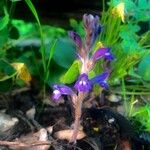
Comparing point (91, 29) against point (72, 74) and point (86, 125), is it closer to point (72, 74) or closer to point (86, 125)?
point (72, 74)

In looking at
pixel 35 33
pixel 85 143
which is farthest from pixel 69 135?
pixel 35 33

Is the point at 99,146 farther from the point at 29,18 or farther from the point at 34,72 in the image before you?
the point at 29,18

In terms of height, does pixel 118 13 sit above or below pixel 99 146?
above

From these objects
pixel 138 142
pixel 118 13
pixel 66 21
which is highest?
pixel 118 13

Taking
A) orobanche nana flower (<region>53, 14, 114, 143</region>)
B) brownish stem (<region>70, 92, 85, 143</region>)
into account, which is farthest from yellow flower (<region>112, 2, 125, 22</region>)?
brownish stem (<region>70, 92, 85, 143</region>)

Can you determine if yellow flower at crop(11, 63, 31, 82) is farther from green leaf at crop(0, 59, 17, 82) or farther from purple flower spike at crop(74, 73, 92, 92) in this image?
purple flower spike at crop(74, 73, 92, 92)

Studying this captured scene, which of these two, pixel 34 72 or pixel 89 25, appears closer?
pixel 89 25
